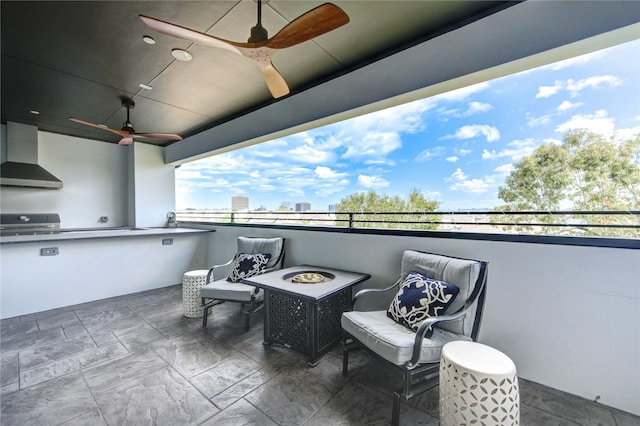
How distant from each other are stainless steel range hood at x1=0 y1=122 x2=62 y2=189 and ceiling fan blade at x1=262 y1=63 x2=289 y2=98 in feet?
16.3

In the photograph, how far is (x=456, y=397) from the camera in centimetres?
128

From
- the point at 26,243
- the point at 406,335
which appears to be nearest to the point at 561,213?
the point at 406,335

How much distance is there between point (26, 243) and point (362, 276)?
13.1ft

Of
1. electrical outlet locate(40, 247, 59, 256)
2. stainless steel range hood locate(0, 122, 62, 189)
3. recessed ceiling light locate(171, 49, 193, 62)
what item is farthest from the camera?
stainless steel range hood locate(0, 122, 62, 189)

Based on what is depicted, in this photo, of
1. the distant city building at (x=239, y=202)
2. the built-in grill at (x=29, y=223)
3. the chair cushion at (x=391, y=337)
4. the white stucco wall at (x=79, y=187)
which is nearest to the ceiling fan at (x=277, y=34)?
the chair cushion at (x=391, y=337)

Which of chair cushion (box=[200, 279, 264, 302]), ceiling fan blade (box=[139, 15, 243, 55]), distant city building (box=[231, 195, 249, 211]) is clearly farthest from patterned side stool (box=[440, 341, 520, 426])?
distant city building (box=[231, 195, 249, 211])

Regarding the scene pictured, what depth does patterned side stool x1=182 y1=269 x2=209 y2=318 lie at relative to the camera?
9.84 feet

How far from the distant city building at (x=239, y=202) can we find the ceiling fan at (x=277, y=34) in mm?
3524

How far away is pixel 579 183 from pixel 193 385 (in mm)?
4249

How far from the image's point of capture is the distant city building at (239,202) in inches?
196

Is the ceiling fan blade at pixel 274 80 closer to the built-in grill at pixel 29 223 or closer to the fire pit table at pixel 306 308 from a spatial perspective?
the fire pit table at pixel 306 308

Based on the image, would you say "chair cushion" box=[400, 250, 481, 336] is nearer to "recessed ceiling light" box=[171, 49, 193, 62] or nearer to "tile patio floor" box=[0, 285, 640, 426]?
"tile patio floor" box=[0, 285, 640, 426]

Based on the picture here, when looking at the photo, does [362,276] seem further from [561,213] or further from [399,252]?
[561,213]

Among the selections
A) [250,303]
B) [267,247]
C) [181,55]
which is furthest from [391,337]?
[181,55]
